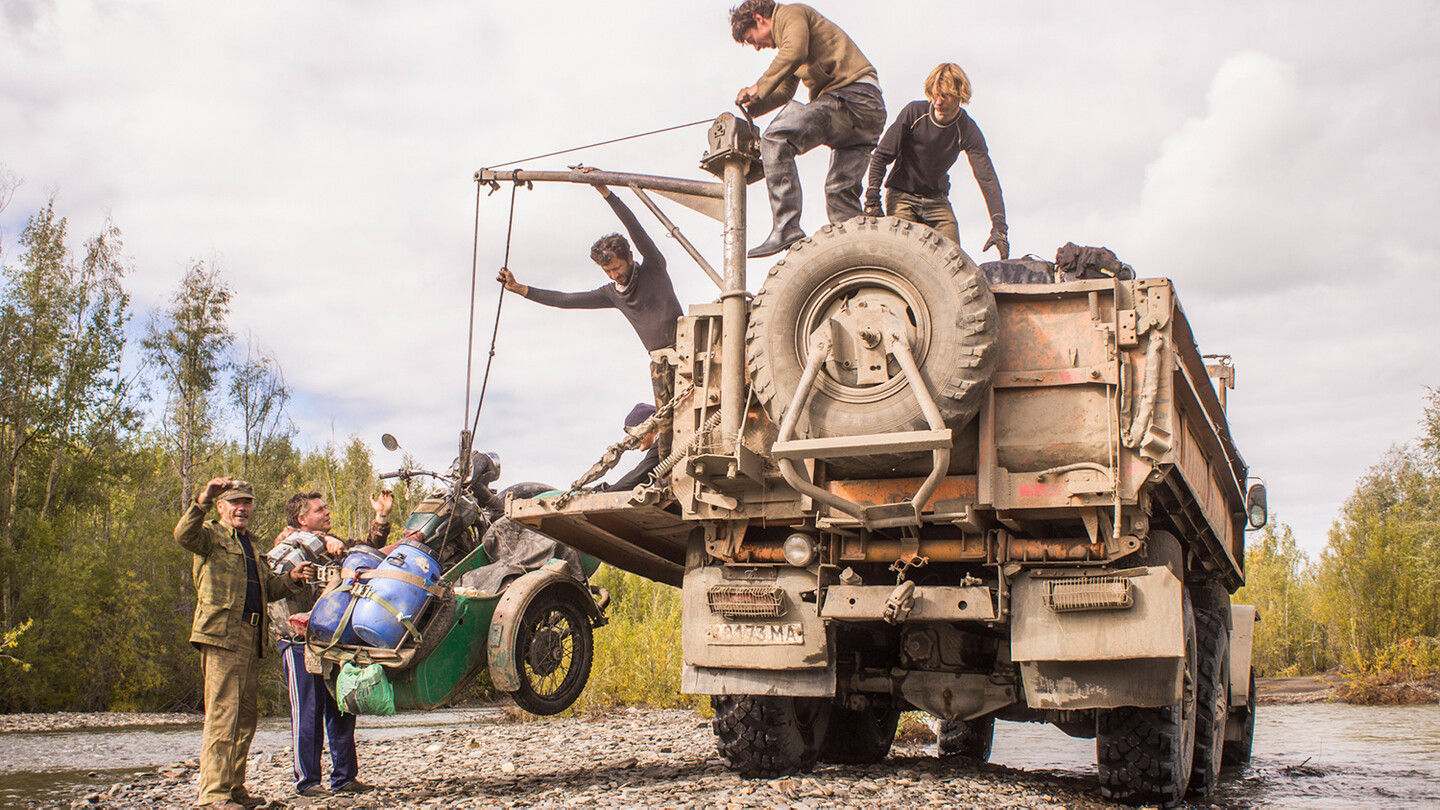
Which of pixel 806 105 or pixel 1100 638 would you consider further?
pixel 806 105

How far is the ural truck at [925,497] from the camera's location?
4.95m

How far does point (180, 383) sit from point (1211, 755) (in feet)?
86.8

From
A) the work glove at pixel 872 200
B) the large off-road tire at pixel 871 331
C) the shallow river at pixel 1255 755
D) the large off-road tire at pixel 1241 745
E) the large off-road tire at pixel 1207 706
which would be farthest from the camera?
the large off-road tire at pixel 1241 745

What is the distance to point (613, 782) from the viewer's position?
235 inches

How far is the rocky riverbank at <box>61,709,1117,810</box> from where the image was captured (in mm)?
5195

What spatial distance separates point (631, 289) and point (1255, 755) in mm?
7006

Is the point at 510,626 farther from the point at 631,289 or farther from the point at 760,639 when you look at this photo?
the point at 631,289

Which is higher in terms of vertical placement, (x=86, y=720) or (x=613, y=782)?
(x=613, y=782)

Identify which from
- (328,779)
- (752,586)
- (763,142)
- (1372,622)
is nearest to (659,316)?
(763,142)

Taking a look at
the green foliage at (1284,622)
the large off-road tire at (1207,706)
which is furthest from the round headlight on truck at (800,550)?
the green foliage at (1284,622)

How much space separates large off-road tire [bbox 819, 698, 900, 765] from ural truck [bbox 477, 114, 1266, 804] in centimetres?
90

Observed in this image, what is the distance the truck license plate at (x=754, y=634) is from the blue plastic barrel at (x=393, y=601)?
146 cm

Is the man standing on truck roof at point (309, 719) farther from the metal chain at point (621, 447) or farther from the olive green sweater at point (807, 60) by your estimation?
the olive green sweater at point (807, 60)

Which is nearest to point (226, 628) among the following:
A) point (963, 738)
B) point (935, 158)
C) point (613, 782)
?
point (613, 782)
